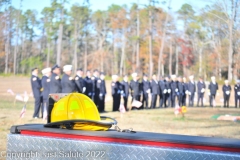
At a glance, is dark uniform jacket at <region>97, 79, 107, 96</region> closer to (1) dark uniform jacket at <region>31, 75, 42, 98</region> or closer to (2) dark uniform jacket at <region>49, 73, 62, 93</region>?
(1) dark uniform jacket at <region>31, 75, 42, 98</region>

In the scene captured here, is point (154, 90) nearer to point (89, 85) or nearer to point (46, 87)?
point (89, 85)

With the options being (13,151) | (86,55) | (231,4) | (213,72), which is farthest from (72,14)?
(13,151)

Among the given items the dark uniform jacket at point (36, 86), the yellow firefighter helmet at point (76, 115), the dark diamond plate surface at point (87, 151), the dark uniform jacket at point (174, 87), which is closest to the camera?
the dark diamond plate surface at point (87, 151)

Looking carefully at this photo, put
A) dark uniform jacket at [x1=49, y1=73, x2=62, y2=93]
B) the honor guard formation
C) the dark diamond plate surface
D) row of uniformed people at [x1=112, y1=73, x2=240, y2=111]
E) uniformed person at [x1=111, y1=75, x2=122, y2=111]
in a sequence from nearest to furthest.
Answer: the dark diamond plate surface, dark uniform jacket at [x1=49, y1=73, x2=62, y2=93], the honor guard formation, uniformed person at [x1=111, y1=75, x2=122, y2=111], row of uniformed people at [x1=112, y1=73, x2=240, y2=111]

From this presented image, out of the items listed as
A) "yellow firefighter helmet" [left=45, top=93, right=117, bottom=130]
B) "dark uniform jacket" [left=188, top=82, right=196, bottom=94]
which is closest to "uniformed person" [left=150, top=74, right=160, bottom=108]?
"dark uniform jacket" [left=188, top=82, right=196, bottom=94]

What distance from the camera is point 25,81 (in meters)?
24.2

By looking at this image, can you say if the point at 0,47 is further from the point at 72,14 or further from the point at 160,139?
the point at 72,14

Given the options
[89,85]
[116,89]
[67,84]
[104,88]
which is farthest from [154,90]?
[67,84]

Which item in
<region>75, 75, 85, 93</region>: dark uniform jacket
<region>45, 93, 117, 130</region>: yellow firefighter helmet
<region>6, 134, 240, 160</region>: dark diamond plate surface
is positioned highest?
<region>75, 75, 85, 93</region>: dark uniform jacket

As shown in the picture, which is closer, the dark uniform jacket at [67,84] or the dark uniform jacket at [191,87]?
the dark uniform jacket at [67,84]

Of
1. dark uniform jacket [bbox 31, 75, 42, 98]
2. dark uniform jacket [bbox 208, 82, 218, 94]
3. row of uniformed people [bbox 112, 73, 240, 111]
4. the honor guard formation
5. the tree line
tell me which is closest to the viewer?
the honor guard formation

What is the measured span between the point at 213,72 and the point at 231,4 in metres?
30.3

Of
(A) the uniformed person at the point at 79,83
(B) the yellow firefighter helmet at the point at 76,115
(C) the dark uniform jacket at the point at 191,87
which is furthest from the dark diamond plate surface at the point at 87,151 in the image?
(C) the dark uniform jacket at the point at 191,87

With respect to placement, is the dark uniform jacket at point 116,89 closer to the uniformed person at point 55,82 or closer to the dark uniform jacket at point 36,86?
the dark uniform jacket at point 36,86
